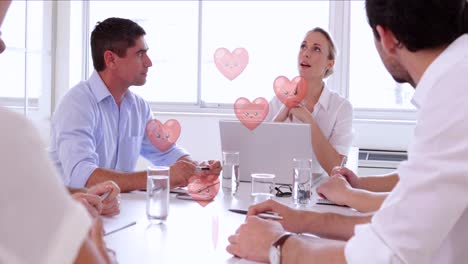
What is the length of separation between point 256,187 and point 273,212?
0.54 meters

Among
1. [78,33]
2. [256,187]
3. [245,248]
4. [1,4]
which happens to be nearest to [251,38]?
[78,33]

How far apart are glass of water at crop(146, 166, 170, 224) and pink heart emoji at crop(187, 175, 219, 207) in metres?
0.26

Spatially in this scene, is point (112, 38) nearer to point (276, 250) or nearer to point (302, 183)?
point (302, 183)

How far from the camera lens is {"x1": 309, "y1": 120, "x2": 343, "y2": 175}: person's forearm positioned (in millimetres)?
2908

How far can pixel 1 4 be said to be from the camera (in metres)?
0.75

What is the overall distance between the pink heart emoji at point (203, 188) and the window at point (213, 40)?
2.33 m

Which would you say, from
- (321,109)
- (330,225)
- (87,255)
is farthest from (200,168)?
(87,255)

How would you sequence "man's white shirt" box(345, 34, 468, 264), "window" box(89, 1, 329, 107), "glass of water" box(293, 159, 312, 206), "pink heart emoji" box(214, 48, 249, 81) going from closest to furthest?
"man's white shirt" box(345, 34, 468, 264), "glass of water" box(293, 159, 312, 206), "pink heart emoji" box(214, 48, 249, 81), "window" box(89, 1, 329, 107)

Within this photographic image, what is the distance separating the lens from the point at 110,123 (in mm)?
2768

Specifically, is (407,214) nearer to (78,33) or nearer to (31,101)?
(31,101)

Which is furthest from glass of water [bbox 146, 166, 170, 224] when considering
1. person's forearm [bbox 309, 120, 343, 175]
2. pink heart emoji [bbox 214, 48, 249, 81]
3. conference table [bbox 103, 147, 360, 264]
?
pink heart emoji [bbox 214, 48, 249, 81]

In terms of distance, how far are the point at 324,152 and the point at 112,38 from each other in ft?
4.06

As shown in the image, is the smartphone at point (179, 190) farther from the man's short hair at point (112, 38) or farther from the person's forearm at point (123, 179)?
the man's short hair at point (112, 38)

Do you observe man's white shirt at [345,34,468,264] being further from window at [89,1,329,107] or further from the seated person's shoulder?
window at [89,1,329,107]
